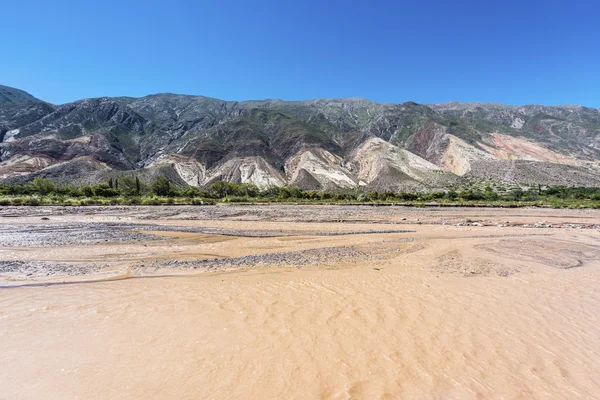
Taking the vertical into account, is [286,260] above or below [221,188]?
above

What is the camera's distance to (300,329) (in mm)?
5977

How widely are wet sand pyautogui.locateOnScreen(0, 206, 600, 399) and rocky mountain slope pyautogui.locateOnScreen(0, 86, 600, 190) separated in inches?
3415

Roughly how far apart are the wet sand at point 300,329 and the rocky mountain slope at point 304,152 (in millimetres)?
86749

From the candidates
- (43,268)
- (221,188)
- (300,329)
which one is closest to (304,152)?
(221,188)

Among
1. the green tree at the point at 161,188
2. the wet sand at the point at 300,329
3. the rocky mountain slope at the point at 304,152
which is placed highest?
the rocky mountain slope at the point at 304,152

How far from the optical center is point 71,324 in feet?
20.4

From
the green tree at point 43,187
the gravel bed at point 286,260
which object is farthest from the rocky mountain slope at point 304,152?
the gravel bed at point 286,260

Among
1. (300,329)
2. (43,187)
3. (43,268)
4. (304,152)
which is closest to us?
(300,329)

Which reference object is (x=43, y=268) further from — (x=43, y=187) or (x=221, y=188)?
(x=43, y=187)

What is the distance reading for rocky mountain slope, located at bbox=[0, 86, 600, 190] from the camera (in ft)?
337

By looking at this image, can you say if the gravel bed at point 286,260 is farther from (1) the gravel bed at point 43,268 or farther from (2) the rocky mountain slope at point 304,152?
(2) the rocky mountain slope at point 304,152

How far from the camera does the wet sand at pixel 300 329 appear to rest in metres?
4.32

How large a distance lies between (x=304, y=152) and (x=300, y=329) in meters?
128

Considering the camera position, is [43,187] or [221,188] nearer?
[43,187]
